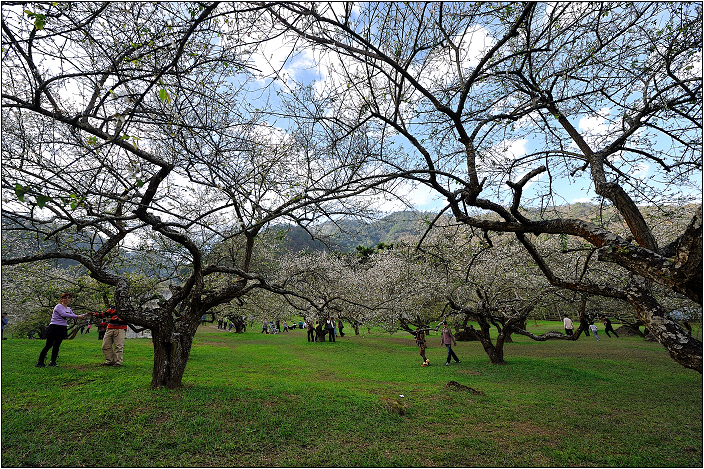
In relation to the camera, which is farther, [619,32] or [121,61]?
[619,32]

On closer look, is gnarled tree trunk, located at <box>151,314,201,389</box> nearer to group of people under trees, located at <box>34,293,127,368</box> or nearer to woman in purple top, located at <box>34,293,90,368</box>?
group of people under trees, located at <box>34,293,127,368</box>

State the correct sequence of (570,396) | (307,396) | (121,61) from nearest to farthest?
(121,61), (307,396), (570,396)

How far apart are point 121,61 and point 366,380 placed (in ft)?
31.4

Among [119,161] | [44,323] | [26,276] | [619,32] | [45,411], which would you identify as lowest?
[44,323]

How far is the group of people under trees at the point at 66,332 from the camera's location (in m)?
7.74

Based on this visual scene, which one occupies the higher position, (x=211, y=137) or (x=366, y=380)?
(x=211, y=137)

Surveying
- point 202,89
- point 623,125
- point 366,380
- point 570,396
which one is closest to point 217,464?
point 202,89

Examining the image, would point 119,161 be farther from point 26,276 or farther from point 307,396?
point 307,396

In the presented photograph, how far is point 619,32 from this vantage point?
4.65 m

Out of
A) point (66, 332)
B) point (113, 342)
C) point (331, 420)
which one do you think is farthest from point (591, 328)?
point (66, 332)

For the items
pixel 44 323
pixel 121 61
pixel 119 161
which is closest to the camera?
pixel 121 61

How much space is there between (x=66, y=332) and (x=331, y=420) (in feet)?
21.9

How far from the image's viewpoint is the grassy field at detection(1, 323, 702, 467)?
4.93 meters

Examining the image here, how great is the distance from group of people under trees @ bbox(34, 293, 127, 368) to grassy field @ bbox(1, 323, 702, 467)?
44cm
